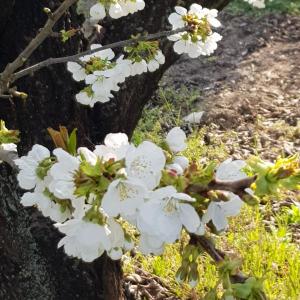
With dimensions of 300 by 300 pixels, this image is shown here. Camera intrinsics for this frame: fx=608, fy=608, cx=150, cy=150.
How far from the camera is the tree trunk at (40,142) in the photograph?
181 centimetres

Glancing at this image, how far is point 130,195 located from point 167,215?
2.5 inches

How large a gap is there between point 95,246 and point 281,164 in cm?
34

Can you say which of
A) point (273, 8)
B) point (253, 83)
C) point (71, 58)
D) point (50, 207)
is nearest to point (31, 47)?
point (71, 58)

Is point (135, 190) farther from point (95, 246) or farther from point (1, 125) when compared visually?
point (1, 125)

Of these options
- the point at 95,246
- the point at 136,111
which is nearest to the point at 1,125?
the point at 95,246

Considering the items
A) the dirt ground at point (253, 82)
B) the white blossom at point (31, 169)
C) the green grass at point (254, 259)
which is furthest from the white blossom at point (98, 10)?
the dirt ground at point (253, 82)

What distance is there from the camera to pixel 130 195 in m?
0.88

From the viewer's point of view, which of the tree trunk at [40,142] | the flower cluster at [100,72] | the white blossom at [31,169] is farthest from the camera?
the tree trunk at [40,142]

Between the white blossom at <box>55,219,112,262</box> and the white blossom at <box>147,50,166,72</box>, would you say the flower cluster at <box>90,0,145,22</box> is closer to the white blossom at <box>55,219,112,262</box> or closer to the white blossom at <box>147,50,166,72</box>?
the white blossom at <box>147,50,166,72</box>

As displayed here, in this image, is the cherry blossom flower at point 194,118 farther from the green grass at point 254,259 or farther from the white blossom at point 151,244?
the white blossom at point 151,244

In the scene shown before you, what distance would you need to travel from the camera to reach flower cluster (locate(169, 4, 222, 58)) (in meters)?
1.48

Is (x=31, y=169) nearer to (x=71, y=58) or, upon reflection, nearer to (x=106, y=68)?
(x=71, y=58)

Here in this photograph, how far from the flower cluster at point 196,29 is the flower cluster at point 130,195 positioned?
51 cm

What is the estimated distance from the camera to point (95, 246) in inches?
39.8
